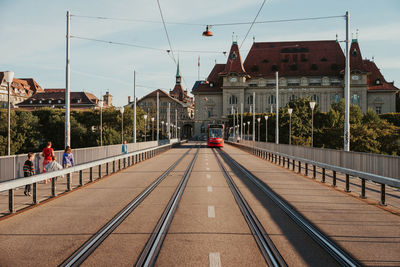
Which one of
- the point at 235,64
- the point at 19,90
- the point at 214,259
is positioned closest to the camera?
the point at 214,259

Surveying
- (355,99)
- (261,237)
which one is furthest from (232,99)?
(261,237)

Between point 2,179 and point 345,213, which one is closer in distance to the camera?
point 345,213

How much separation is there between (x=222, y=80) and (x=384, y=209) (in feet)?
449

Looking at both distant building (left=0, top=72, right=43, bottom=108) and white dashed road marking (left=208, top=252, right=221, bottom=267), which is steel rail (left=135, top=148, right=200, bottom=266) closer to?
white dashed road marking (left=208, top=252, right=221, bottom=267)

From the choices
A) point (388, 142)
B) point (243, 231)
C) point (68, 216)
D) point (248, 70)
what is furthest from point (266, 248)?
point (248, 70)

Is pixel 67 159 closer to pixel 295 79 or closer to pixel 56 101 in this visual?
pixel 295 79

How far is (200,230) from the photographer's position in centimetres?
852

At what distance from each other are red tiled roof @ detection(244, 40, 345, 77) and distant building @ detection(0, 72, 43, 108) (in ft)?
248

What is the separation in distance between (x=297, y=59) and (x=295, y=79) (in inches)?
283

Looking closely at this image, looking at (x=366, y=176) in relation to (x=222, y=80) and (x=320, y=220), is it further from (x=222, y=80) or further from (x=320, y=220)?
(x=222, y=80)

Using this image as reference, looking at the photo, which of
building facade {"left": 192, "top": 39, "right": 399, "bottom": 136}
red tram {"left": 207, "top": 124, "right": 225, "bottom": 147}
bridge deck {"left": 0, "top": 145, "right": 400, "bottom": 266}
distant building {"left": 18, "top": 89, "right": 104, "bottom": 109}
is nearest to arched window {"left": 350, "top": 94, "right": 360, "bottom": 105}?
building facade {"left": 192, "top": 39, "right": 399, "bottom": 136}

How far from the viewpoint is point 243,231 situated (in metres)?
8.55

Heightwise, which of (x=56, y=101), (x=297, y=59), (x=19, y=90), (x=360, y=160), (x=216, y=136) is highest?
(x=297, y=59)

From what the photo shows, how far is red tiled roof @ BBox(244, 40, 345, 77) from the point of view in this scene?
449ft
